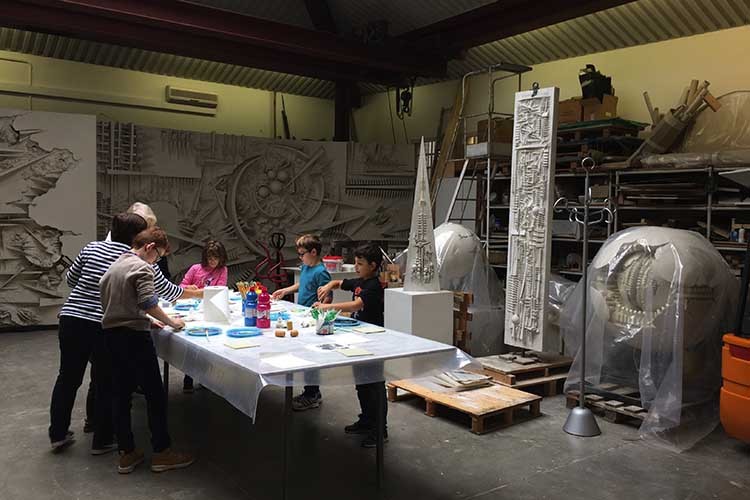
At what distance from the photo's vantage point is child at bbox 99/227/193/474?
372 centimetres

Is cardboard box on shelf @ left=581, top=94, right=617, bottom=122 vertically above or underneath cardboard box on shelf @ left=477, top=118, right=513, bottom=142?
above

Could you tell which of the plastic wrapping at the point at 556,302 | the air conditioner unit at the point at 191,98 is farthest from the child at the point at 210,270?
the air conditioner unit at the point at 191,98

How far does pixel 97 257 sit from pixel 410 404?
112 inches

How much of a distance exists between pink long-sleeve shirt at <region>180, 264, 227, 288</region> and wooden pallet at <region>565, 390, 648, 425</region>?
125 inches

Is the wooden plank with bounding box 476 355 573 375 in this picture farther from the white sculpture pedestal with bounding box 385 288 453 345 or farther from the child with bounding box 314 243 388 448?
the child with bounding box 314 243 388 448

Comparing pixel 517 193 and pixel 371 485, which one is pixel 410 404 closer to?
pixel 371 485

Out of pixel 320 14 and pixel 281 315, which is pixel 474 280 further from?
pixel 320 14

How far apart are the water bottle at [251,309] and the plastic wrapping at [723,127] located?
5.43 m

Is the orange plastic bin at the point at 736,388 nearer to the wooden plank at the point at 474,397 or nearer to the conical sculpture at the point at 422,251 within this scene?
the wooden plank at the point at 474,397

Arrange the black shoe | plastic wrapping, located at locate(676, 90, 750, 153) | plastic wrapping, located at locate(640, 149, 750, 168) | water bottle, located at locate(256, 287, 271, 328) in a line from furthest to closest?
1. plastic wrapping, located at locate(676, 90, 750, 153)
2. plastic wrapping, located at locate(640, 149, 750, 168)
3. the black shoe
4. water bottle, located at locate(256, 287, 271, 328)

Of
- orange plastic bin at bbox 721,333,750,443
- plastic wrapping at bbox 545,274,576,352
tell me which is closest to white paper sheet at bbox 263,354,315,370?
orange plastic bin at bbox 721,333,750,443

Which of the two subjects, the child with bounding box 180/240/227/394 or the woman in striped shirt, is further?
the child with bounding box 180/240/227/394

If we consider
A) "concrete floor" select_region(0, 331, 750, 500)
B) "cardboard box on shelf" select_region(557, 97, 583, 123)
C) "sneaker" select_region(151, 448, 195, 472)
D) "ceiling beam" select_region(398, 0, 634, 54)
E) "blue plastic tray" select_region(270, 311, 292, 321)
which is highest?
"ceiling beam" select_region(398, 0, 634, 54)

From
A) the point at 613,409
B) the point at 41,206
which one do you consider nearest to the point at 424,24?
the point at 41,206
